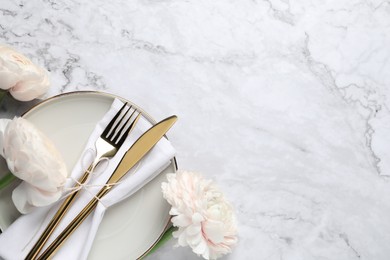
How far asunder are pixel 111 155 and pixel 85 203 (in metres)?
0.07

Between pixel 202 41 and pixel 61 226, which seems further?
pixel 202 41

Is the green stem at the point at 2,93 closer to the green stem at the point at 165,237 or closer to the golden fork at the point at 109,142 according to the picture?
the golden fork at the point at 109,142

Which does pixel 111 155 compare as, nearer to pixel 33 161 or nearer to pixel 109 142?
pixel 109 142

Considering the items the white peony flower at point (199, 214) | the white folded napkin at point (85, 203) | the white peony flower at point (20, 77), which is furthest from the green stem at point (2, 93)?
the white peony flower at point (199, 214)

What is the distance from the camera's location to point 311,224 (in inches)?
33.5

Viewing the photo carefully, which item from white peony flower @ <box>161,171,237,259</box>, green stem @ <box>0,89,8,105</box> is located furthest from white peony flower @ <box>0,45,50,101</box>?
white peony flower @ <box>161,171,237,259</box>

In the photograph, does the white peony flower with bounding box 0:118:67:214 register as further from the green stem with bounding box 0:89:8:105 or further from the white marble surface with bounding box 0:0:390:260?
the white marble surface with bounding box 0:0:390:260

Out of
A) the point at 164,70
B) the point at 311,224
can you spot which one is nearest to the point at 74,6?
the point at 164,70

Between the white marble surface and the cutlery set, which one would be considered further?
the white marble surface

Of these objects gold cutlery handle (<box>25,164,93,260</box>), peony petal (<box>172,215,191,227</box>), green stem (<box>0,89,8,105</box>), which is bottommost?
gold cutlery handle (<box>25,164,93,260</box>)

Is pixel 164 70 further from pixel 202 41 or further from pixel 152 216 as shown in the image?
pixel 152 216

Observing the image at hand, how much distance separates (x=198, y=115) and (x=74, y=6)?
0.81ft

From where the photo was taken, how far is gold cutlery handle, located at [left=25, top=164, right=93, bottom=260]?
0.71 metres

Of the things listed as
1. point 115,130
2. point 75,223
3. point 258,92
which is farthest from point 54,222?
point 258,92
